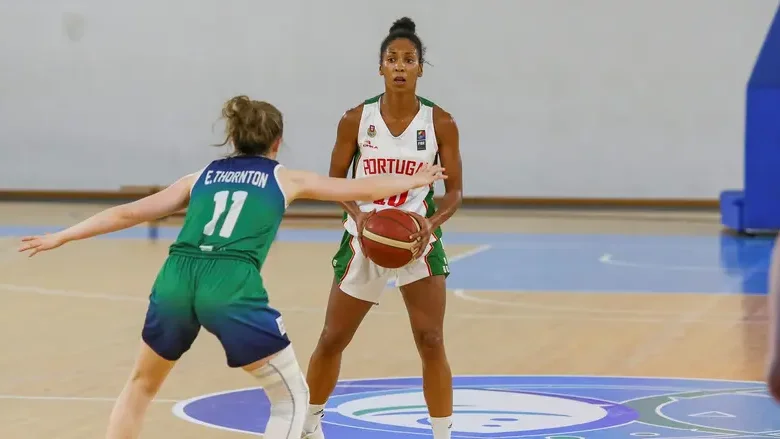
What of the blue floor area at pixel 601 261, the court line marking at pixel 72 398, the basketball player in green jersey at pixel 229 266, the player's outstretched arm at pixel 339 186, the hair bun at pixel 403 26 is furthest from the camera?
the blue floor area at pixel 601 261

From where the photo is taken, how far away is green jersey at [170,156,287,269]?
4.10m

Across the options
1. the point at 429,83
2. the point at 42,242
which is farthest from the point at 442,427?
the point at 429,83

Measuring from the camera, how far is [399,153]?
16.6 feet

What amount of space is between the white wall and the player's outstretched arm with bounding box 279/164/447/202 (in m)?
14.3

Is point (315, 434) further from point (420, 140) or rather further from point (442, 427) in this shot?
point (420, 140)

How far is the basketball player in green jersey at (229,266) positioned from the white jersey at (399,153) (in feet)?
2.61

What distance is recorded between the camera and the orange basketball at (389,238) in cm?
475

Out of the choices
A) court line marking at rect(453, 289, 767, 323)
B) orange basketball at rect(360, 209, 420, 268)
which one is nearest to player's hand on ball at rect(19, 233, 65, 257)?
orange basketball at rect(360, 209, 420, 268)

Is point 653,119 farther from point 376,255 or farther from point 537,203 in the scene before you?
point 376,255

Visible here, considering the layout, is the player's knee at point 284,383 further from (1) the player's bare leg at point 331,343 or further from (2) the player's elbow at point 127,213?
(1) the player's bare leg at point 331,343

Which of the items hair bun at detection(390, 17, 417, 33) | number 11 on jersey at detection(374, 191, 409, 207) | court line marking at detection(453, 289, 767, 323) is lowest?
court line marking at detection(453, 289, 767, 323)

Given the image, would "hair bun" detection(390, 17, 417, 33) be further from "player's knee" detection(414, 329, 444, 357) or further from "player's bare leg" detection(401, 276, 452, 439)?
"player's knee" detection(414, 329, 444, 357)

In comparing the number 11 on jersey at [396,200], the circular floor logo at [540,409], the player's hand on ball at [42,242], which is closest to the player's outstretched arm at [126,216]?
the player's hand on ball at [42,242]

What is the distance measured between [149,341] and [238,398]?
229 cm
